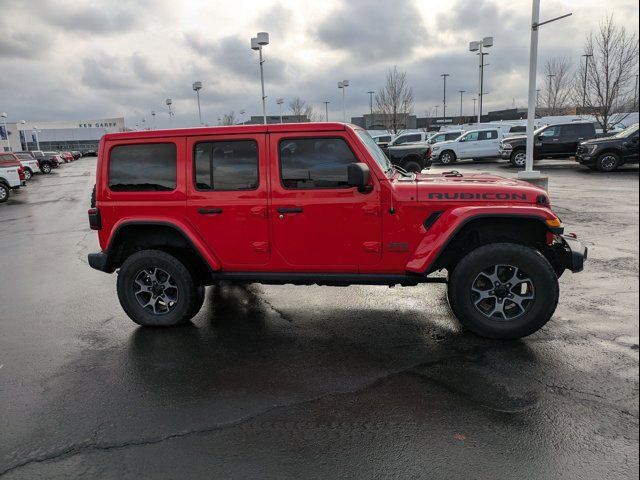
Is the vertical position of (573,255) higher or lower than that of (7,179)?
lower

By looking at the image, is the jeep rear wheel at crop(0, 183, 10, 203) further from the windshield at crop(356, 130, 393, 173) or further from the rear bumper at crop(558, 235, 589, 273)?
the rear bumper at crop(558, 235, 589, 273)

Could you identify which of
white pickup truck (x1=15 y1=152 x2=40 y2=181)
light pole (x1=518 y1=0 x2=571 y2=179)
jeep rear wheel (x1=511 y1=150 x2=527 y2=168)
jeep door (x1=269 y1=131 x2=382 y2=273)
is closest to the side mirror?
jeep door (x1=269 y1=131 x2=382 y2=273)

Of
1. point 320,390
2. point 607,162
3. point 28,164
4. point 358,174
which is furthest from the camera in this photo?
point 28,164

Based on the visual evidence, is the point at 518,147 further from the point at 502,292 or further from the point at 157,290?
the point at 157,290

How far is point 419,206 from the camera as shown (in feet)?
14.1

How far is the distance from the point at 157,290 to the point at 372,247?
228 centimetres

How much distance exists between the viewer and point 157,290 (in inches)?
195

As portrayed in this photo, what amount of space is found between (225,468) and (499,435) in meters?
1.70

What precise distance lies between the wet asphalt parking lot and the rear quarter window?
1.50 metres

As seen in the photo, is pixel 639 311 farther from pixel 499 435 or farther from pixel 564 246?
pixel 564 246

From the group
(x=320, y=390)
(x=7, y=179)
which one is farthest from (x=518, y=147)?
(x=7, y=179)

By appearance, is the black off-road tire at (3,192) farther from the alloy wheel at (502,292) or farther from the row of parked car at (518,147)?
the alloy wheel at (502,292)

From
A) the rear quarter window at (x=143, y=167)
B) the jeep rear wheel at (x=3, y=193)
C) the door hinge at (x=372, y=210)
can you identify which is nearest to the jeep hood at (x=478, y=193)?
the door hinge at (x=372, y=210)

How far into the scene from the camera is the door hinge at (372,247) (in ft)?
14.6
